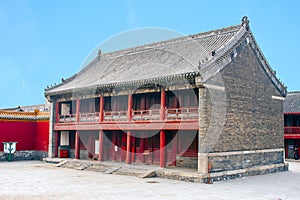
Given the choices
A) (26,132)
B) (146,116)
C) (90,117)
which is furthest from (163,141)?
(26,132)

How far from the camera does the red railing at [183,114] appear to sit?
19.9m

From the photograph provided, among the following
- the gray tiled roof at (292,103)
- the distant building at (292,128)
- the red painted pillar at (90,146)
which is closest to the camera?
the red painted pillar at (90,146)

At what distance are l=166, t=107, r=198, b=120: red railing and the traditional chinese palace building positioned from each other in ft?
0.18

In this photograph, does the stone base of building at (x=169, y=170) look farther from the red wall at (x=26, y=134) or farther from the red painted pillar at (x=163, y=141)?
the red wall at (x=26, y=134)

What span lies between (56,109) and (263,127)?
15111 mm

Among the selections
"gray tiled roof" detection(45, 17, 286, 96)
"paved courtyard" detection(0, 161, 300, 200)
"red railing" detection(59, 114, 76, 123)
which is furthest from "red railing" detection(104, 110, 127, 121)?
"paved courtyard" detection(0, 161, 300, 200)

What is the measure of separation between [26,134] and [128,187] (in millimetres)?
16354

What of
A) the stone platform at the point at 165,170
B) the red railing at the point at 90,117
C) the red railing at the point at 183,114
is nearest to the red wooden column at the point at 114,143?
the red railing at the point at 90,117

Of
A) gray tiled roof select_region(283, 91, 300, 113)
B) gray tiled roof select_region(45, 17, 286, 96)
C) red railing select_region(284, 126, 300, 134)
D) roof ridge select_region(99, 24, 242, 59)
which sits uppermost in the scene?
roof ridge select_region(99, 24, 242, 59)

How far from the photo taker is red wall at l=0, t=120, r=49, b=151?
28391 millimetres

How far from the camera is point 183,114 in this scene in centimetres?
2044

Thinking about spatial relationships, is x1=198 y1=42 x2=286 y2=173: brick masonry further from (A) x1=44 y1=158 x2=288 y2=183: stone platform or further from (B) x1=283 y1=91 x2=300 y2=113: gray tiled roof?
(B) x1=283 y1=91 x2=300 y2=113: gray tiled roof

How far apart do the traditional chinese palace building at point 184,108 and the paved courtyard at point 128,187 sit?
1.93m

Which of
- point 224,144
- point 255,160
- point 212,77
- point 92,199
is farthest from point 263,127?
point 92,199
